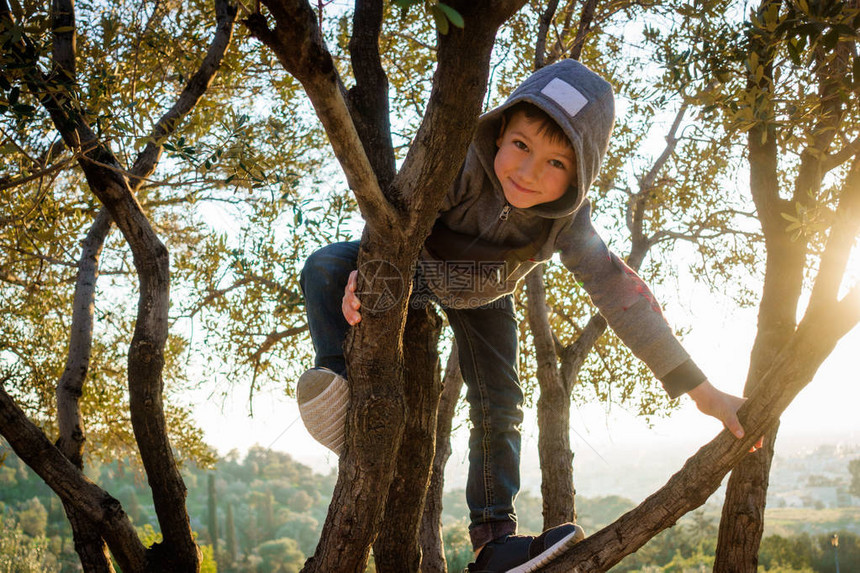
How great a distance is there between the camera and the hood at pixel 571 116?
2.69 m

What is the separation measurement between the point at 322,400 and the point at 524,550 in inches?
40.7

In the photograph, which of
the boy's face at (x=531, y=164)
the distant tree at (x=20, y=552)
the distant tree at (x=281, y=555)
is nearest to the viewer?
the boy's face at (x=531, y=164)

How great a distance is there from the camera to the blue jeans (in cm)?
281

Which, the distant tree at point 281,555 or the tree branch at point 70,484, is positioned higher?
the distant tree at point 281,555

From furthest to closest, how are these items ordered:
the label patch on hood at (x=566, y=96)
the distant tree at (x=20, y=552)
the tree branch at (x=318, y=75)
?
the distant tree at (x=20, y=552) < the label patch on hood at (x=566, y=96) < the tree branch at (x=318, y=75)

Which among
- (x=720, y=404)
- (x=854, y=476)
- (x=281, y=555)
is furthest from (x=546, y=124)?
(x=281, y=555)

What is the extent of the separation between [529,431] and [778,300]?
146 inches

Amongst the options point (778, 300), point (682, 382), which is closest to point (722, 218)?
point (778, 300)

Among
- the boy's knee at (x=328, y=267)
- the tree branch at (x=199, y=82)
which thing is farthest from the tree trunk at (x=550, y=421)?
the boy's knee at (x=328, y=267)

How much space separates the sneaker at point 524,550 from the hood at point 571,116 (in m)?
1.30

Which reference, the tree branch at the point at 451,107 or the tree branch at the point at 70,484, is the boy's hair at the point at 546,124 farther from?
the tree branch at the point at 70,484

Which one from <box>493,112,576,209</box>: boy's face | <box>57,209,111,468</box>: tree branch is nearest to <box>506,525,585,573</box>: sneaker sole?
<box>493,112,576,209</box>: boy's face

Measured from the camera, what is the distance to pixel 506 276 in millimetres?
3135

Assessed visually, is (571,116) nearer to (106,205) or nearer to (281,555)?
(106,205)
